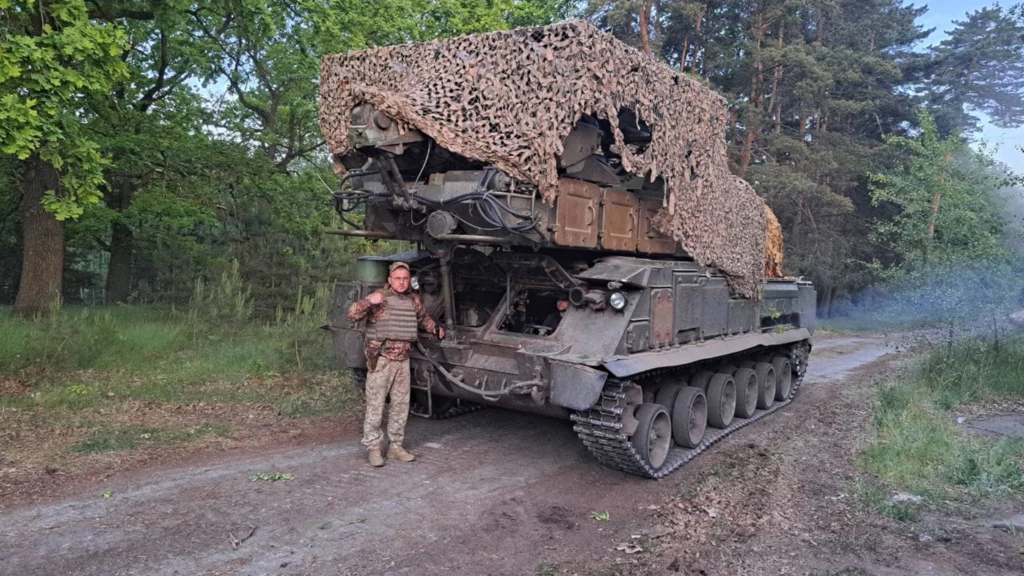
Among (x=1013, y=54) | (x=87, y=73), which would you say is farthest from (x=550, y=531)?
(x=1013, y=54)

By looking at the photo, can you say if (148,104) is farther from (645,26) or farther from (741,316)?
(645,26)

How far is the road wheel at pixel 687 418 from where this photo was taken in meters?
7.21

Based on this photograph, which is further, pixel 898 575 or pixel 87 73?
pixel 87 73

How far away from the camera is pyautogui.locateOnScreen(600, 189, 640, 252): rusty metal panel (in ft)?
22.8

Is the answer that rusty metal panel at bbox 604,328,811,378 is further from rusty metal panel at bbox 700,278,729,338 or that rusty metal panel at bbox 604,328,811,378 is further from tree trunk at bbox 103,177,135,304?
tree trunk at bbox 103,177,135,304

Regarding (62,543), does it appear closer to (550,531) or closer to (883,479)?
(550,531)

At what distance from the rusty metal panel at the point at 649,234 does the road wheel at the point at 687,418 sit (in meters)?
1.53

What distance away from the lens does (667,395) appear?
7.27m

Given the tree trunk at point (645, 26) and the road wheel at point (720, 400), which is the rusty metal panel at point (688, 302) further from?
the tree trunk at point (645, 26)

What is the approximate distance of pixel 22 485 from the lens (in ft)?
18.0

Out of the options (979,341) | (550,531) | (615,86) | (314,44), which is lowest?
(550,531)

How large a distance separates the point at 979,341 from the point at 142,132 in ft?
46.1

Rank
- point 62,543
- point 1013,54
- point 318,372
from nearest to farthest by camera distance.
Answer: point 62,543
point 318,372
point 1013,54

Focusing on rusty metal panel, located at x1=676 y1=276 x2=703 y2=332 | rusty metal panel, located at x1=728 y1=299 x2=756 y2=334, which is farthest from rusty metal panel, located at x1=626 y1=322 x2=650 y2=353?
rusty metal panel, located at x1=728 y1=299 x2=756 y2=334
